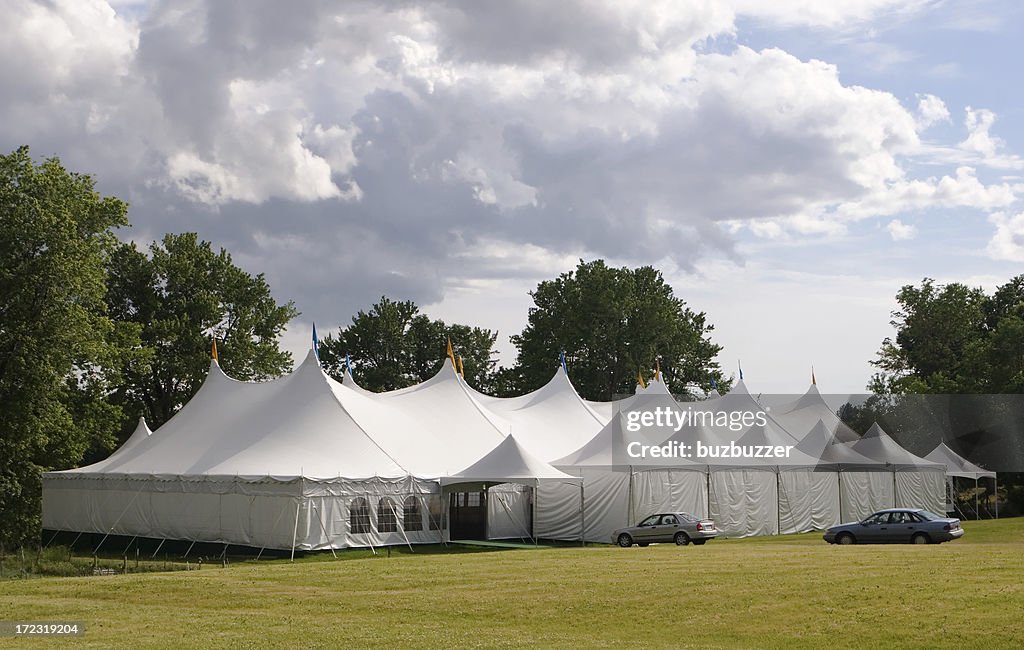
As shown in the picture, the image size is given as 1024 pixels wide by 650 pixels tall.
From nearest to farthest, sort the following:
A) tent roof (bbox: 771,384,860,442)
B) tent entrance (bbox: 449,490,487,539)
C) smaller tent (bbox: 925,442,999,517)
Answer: tent entrance (bbox: 449,490,487,539)
tent roof (bbox: 771,384,860,442)
smaller tent (bbox: 925,442,999,517)

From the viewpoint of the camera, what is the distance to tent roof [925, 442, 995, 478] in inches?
1789

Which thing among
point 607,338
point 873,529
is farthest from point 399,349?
point 873,529

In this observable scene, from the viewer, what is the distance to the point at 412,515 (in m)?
30.7

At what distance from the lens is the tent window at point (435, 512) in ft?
102

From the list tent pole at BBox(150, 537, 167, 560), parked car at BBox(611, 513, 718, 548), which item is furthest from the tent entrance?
tent pole at BBox(150, 537, 167, 560)

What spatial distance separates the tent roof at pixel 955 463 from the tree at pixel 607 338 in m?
20.9

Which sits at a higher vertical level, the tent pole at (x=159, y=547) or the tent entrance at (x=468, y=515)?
the tent entrance at (x=468, y=515)

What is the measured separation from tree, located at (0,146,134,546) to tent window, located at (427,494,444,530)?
12.4 m

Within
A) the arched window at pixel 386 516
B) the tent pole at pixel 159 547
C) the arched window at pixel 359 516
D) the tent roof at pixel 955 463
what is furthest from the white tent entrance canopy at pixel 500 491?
the tent roof at pixel 955 463

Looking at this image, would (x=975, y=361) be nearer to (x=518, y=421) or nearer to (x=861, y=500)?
(x=861, y=500)

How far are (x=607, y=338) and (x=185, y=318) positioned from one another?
26692mm

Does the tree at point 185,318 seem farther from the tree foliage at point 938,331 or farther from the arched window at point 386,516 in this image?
the tree foliage at point 938,331

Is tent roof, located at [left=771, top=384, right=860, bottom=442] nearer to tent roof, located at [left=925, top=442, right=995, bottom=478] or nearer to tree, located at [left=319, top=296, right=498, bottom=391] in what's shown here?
tent roof, located at [left=925, top=442, right=995, bottom=478]

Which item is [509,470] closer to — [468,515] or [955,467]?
→ [468,515]
